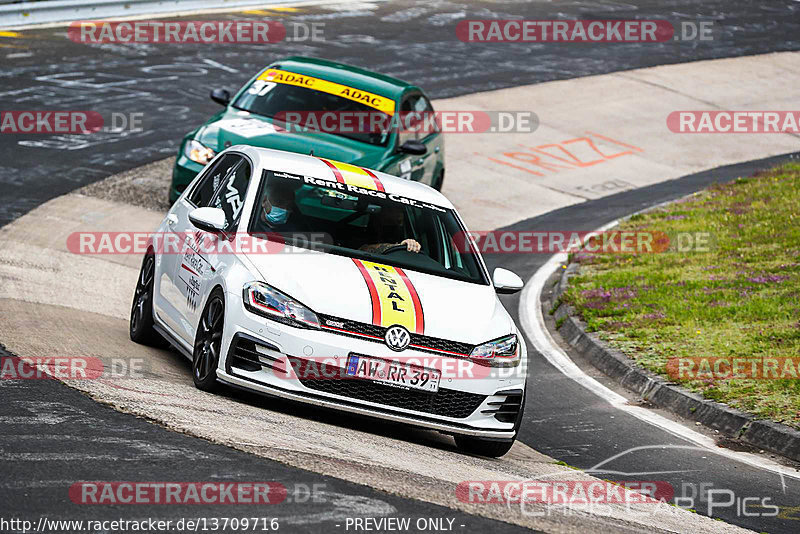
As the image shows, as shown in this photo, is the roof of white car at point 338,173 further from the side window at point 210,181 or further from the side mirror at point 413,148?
the side mirror at point 413,148

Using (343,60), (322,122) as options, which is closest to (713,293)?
(322,122)

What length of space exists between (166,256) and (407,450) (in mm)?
2743

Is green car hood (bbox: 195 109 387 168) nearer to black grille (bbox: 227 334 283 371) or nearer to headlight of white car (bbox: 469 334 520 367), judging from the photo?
headlight of white car (bbox: 469 334 520 367)

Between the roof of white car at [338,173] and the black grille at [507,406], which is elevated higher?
the roof of white car at [338,173]

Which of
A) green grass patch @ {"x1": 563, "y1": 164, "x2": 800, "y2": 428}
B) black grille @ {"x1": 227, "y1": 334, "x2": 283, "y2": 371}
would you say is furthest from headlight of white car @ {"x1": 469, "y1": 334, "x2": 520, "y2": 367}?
green grass patch @ {"x1": 563, "y1": 164, "x2": 800, "y2": 428}

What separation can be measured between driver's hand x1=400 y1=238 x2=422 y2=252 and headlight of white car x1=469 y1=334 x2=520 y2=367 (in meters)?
1.07

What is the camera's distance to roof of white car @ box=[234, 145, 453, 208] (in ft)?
28.3

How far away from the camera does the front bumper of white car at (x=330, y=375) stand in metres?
7.07

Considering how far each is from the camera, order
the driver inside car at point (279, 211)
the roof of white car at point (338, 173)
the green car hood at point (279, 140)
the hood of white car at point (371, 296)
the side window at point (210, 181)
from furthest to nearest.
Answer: the green car hood at point (279, 140), the side window at point (210, 181), the roof of white car at point (338, 173), the driver inside car at point (279, 211), the hood of white car at point (371, 296)

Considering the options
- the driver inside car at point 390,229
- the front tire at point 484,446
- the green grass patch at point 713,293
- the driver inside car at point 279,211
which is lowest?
the green grass patch at point 713,293

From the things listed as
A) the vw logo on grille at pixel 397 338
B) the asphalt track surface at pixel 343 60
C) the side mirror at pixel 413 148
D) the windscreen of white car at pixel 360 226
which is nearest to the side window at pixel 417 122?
the side mirror at pixel 413 148

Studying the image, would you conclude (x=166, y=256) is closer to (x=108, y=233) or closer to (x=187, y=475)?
(x=187, y=475)

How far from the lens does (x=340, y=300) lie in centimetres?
724

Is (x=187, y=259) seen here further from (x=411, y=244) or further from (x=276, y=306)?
(x=411, y=244)
